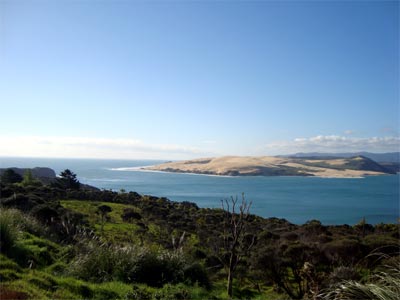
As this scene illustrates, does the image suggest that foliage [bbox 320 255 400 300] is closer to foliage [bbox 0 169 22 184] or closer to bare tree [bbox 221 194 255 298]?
bare tree [bbox 221 194 255 298]

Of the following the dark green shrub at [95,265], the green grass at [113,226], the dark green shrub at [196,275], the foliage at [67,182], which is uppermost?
the dark green shrub at [95,265]

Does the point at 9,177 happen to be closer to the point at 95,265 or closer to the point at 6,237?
the point at 6,237

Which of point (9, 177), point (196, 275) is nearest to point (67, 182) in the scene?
point (9, 177)

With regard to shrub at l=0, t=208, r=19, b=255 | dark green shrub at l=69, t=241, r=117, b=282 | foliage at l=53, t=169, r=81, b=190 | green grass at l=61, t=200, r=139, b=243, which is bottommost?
green grass at l=61, t=200, r=139, b=243

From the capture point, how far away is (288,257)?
37.7ft

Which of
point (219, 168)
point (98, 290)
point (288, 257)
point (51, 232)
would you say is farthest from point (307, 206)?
point (219, 168)

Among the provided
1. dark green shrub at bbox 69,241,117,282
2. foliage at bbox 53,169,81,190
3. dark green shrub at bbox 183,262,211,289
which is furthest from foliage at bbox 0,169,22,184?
dark green shrub at bbox 183,262,211,289

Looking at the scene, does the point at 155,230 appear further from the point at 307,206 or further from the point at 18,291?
the point at 307,206

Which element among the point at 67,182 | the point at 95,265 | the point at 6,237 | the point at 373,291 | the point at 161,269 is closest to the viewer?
the point at 373,291

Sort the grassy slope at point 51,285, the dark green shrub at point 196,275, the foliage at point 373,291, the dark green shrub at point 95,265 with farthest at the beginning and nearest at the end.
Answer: the dark green shrub at point 196,275
the dark green shrub at point 95,265
the grassy slope at point 51,285
the foliage at point 373,291

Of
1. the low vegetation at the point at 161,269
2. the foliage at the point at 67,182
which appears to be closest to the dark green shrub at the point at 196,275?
the low vegetation at the point at 161,269

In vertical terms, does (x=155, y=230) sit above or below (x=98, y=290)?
below

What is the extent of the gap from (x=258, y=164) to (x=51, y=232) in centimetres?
18291

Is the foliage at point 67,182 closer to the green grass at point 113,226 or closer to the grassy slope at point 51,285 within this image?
the green grass at point 113,226
